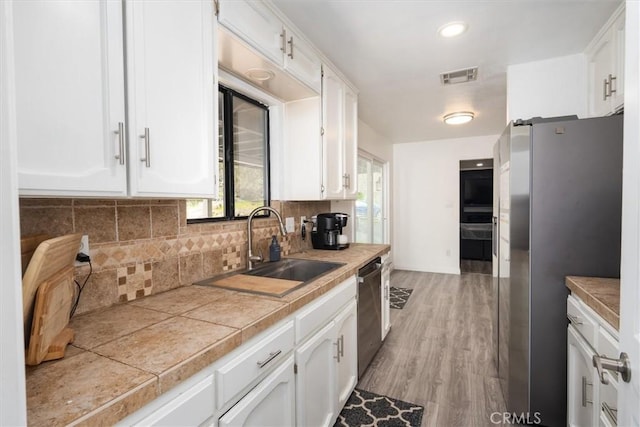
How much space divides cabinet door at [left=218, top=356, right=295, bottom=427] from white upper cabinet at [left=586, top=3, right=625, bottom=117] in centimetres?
231

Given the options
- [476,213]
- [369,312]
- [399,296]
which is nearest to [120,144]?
[369,312]

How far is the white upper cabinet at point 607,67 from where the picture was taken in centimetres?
173

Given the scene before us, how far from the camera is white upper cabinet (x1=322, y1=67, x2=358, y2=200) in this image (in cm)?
236

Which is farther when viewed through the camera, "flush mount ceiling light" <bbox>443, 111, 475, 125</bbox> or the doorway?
the doorway

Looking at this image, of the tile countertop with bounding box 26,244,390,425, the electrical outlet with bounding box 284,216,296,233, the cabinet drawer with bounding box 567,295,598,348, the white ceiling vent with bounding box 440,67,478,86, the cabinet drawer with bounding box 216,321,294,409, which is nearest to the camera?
the tile countertop with bounding box 26,244,390,425

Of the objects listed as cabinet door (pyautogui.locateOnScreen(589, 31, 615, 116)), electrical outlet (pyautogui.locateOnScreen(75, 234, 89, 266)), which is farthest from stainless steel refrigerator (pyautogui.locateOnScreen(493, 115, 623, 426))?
electrical outlet (pyautogui.locateOnScreen(75, 234, 89, 266))

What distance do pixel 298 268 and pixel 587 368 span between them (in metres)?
1.59

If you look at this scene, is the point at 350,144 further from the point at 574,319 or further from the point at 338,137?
the point at 574,319

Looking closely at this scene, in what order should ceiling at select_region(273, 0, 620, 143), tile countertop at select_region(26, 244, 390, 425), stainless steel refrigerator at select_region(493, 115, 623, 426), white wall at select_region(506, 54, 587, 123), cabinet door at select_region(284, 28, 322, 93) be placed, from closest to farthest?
1. tile countertop at select_region(26, 244, 390, 425)
2. stainless steel refrigerator at select_region(493, 115, 623, 426)
3. ceiling at select_region(273, 0, 620, 143)
4. cabinet door at select_region(284, 28, 322, 93)
5. white wall at select_region(506, 54, 587, 123)

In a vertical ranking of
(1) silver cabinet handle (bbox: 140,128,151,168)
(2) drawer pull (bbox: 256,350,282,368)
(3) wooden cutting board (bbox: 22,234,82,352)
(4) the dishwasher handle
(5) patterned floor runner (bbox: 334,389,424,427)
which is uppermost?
(1) silver cabinet handle (bbox: 140,128,151,168)

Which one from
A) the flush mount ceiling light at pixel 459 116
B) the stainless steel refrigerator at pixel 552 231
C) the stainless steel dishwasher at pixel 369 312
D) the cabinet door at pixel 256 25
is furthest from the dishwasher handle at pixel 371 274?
the flush mount ceiling light at pixel 459 116

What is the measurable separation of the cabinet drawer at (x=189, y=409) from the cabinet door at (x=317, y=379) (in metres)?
0.51

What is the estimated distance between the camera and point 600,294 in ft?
4.30

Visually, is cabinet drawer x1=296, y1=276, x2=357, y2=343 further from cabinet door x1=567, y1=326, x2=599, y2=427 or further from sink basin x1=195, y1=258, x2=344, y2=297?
cabinet door x1=567, y1=326, x2=599, y2=427
